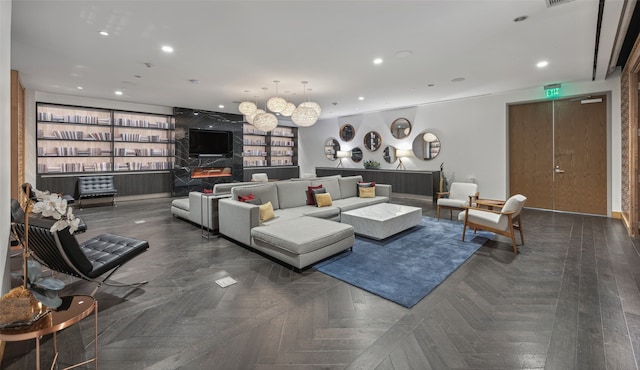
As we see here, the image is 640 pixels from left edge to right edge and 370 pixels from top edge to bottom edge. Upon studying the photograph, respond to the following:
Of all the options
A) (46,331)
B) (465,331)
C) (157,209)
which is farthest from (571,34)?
(157,209)

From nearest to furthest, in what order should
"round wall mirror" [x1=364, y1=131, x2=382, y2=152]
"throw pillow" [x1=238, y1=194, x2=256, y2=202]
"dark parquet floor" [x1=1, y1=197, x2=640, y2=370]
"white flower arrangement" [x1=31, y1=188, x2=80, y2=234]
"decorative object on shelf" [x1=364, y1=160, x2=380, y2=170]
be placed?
"white flower arrangement" [x1=31, y1=188, x2=80, y2=234]
"dark parquet floor" [x1=1, y1=197, x2=640, y2=370]
"throw pillow" [x1=238, y1=194, x2=256, y2=202]
"decorative object on shelf" [x1=364, y1=160, x2=380, y2=170]
"round wall mirror" [x1=364, y1=131, x2=382, y2=152]

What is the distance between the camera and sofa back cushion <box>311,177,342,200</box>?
583cm

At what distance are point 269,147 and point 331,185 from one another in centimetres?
644

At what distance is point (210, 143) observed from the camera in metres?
9.79

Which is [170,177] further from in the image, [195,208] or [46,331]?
[46,331]

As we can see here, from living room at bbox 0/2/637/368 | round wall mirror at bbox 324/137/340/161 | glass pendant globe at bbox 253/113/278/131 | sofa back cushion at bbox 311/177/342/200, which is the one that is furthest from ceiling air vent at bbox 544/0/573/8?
round wall mirror at bbox 324/137/340/161

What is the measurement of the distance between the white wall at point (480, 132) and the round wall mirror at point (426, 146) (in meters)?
0.13

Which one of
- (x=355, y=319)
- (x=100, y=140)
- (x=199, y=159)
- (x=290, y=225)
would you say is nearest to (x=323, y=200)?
(x=290, y=225)

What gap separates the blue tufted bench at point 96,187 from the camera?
→ 7207mm

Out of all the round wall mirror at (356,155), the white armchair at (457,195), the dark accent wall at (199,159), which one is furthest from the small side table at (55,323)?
the round wall mirror at (356,155)

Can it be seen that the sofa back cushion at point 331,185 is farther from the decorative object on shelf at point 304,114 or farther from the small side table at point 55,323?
the small side table at point 55,323

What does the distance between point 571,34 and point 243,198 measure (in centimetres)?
486

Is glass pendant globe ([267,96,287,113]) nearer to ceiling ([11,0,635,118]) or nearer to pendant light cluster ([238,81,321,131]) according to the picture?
pendant light cluster ([238,81,321,131])

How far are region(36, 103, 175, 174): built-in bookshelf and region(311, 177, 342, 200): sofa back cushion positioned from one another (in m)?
5.73
